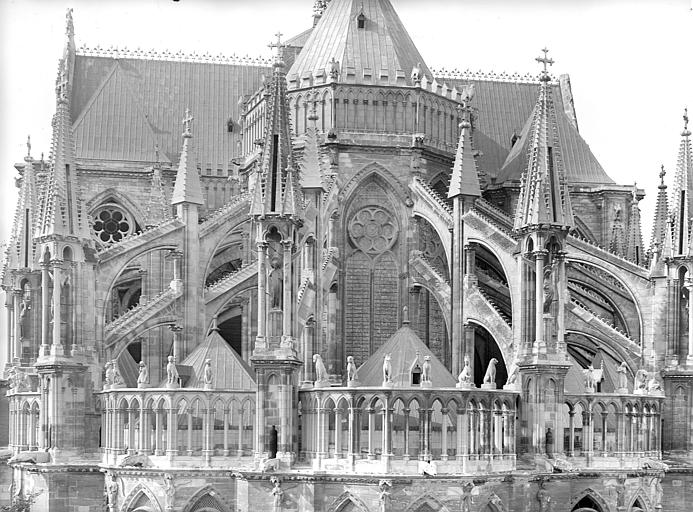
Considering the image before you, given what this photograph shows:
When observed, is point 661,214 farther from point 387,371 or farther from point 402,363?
point 387,371

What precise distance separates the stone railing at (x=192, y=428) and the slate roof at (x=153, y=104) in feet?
66.3

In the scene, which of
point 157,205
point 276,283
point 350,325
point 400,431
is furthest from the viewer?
point 157,205

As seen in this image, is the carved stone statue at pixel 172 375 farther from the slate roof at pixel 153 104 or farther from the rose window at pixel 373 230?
the slate roof at pixel 153 104

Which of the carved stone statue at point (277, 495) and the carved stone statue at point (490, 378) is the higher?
the carved stone statue at point (490, 378)

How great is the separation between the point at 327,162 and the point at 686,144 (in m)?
14.5

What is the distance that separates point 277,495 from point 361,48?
2016cm

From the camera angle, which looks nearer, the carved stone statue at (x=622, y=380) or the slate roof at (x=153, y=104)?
the carved stone statue at (x=622, y=380)

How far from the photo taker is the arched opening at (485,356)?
6512 centimetres

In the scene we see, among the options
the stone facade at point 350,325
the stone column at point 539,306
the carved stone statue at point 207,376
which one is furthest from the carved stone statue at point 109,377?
the stone column at point 539,306

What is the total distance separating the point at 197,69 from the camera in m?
78.8

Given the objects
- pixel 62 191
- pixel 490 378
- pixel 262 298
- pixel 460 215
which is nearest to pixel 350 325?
pixel 460 215

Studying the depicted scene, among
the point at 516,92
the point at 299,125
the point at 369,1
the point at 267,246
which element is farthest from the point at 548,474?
the point at 516,92

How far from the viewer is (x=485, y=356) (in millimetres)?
65688

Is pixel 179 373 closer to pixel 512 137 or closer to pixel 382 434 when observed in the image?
pixel 382 434
